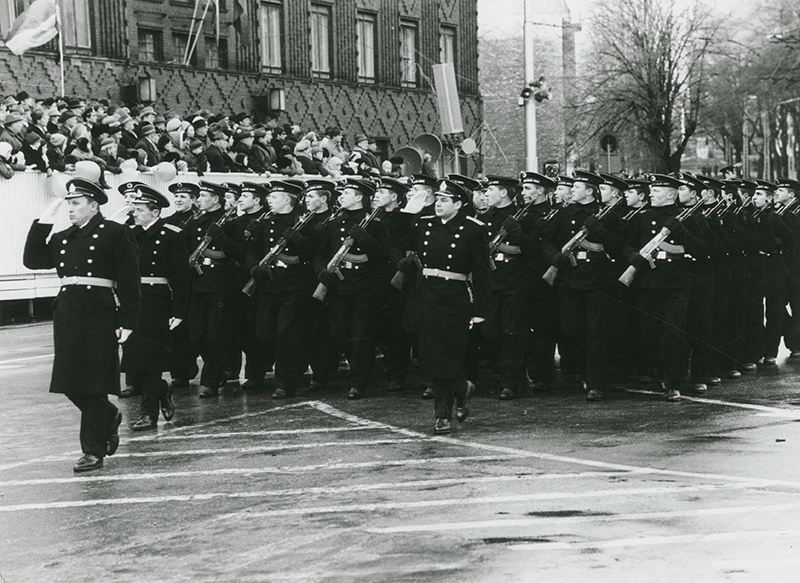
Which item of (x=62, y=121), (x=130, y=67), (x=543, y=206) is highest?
(x=130, y=67)

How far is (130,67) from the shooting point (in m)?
32.1

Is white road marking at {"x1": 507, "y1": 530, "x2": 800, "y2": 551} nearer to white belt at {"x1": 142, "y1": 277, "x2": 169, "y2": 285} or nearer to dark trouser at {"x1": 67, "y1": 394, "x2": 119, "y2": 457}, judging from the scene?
dark trouser at {"x1": 67, "y1": 394, "x2": 119, "y2": 457}

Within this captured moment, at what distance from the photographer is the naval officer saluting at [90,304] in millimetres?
9688

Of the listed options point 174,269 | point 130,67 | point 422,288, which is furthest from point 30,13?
point 422,288

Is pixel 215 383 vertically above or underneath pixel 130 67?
underneath

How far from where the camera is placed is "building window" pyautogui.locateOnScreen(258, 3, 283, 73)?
36.8m

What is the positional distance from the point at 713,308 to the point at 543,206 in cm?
228

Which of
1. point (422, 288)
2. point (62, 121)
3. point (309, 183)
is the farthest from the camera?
point (62, 121)

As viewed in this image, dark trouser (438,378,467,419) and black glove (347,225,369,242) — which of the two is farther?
black glove (347,225,369,242)

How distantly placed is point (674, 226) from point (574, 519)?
5.83 meters

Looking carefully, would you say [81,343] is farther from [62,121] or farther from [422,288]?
[62,121]

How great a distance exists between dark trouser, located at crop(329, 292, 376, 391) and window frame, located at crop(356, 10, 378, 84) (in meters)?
27.4

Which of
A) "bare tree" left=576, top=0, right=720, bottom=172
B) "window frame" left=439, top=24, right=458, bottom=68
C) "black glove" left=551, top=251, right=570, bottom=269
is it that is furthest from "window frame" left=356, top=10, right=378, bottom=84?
"black glove" left=551, top=251, right=570, bottom=269

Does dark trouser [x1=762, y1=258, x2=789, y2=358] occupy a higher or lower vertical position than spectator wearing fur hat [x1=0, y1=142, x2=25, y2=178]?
lower
